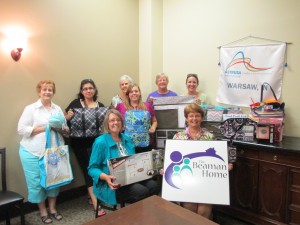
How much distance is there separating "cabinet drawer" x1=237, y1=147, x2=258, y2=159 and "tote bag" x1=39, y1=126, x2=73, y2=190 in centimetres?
175

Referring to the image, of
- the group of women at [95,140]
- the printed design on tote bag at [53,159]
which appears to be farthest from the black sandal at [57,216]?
the printed design on tote bag at [53,159]

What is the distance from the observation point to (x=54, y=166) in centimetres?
256

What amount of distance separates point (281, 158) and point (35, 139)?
2341 millimetres

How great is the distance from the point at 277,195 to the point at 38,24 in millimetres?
3037

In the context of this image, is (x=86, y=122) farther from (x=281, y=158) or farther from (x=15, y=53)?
(x=281, y=158)

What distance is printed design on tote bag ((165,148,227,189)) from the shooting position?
2076mm

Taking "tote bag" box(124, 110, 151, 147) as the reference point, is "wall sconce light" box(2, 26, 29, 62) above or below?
above

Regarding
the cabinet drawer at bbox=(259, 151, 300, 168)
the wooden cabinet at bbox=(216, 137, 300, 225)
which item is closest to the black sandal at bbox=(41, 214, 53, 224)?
the wooden cabinet at bbox=(216, 137, 300, 225)

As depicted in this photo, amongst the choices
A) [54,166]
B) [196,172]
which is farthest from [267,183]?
[54,166]

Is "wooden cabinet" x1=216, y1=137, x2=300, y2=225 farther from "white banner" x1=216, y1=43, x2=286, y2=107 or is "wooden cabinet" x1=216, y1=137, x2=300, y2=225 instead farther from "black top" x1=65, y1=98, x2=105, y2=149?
"black top" x1=65, y1=98, x2=105, y2=149

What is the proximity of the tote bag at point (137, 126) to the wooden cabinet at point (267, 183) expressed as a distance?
0.97 m

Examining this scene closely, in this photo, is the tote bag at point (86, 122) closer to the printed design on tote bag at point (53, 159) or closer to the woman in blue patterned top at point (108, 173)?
the printed design on tote bag at point (53, 159)

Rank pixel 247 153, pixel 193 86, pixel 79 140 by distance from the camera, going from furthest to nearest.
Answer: pixel 193 86 < pixel 79 140 < pixel 247 153

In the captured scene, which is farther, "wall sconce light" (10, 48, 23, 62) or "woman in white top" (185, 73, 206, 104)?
"woman in white top" (185, 73, 206, 104)
